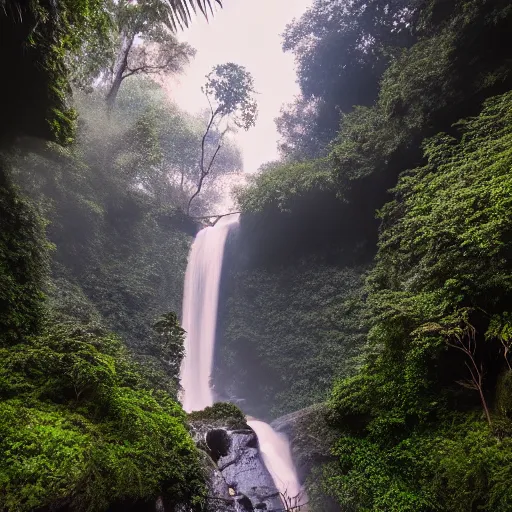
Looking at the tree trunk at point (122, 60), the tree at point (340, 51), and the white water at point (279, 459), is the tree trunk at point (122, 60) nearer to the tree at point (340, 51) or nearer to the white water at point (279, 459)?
the tree at point (340, 51)

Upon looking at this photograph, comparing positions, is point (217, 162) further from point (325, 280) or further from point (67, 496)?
point (67, 496)

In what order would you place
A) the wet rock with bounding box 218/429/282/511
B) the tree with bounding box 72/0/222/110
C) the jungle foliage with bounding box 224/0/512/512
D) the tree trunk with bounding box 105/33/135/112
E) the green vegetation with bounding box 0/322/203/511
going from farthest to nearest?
the tree trunk with bounding box 105/33/135/112 < the tree with bounding box 72/0/222/110 < the wet rock with bounding box 218/429/282/511 < the jungle foliage with bounding box 224/0/512/512 < the green vegetation with bounding box 0/322/203/511

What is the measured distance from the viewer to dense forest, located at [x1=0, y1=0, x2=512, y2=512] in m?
3.84

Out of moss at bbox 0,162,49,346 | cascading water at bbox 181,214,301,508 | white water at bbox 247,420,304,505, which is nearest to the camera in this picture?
moss at bbox 0,162,49,346

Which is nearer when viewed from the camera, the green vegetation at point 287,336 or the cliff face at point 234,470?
the cliff face at point 234,470

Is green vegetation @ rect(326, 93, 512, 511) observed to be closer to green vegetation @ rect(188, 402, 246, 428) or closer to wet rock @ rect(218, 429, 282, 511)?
wet rock @ rect(218, 429, 282, 511)

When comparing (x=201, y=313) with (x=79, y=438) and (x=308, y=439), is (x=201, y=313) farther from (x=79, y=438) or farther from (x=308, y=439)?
(x=79, y=438)

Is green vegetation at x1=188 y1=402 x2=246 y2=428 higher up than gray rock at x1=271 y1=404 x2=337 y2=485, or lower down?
higher up

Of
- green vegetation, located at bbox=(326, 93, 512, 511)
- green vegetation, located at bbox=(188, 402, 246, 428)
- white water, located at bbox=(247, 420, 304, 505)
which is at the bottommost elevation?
white water, located at bbox=(247, 420, 304, 505)

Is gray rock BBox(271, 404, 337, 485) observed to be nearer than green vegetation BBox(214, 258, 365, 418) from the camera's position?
Yes

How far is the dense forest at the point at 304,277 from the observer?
3844 millimetres

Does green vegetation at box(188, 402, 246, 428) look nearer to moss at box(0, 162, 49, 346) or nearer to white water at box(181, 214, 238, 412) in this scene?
moss at box(0, 162, 49, 346)

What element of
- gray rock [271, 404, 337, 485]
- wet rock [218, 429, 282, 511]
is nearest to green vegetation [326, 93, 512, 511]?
wet rock [218, 429, 282, 511]

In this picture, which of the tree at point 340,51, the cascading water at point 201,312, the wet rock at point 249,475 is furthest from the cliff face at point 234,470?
the tree at point 340,51
